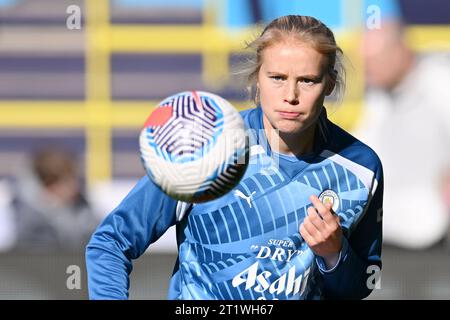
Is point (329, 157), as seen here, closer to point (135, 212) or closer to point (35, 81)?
point (135, 212)

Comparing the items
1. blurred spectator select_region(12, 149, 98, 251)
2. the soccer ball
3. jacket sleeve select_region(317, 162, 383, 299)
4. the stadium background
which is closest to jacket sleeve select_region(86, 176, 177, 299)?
the soccer ball

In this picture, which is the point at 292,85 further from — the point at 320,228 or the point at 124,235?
the point at 124,235

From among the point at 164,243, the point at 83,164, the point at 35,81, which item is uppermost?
the point at 35,81

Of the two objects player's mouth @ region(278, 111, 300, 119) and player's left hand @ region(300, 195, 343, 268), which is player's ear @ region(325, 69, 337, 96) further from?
player's left hand @ region(300, 195, 343, 268)

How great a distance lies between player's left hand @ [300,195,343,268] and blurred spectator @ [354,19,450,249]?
4204mm

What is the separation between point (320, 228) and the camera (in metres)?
3.09

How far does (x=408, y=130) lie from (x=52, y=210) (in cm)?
256

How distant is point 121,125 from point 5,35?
1.12 meters

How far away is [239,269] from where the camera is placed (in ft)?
10.6

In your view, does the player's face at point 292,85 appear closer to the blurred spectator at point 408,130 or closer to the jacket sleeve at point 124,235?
the jacket sleeve at point 124,235
